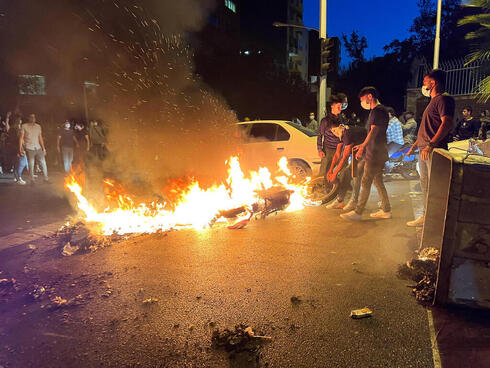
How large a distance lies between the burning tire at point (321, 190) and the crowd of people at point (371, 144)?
0.37 feet

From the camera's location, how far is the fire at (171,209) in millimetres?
5539

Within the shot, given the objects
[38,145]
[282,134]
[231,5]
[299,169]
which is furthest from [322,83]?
[231,5]

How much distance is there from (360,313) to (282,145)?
21.2 ft

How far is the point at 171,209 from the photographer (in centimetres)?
584

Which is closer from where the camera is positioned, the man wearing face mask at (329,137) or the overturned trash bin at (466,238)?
the overturned trash bin at (466,238)

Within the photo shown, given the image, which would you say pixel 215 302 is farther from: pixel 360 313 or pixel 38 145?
pixel 38 145

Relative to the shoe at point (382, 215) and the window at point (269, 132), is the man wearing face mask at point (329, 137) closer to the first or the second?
the shoe at point (382, 215)

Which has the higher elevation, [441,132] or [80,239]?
[441,132]

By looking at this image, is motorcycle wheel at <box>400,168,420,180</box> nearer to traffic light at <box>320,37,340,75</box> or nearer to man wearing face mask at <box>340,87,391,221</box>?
traffic light at <box>320,37,340,75</box>

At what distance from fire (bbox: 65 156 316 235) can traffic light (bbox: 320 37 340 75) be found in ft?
16.8

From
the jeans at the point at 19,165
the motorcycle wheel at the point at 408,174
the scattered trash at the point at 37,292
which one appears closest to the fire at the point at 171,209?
the scattered trash at the point at 37,292

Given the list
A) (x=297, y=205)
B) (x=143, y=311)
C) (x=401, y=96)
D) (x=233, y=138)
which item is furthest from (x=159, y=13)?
(x=401, y=96)

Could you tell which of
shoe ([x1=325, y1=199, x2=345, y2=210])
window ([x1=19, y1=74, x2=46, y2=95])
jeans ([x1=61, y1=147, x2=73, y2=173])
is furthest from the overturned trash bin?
window ([x1=19, y1=74, x2=46, y2=95])

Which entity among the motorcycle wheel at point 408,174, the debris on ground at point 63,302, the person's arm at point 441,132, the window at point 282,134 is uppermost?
the person's arm at point 441,132
